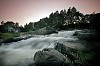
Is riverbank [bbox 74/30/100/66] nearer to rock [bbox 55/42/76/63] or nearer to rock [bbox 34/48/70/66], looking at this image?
rock [bbox 55/42/76/63]

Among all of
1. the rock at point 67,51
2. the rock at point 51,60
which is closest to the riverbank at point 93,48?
the rock at point 67,51

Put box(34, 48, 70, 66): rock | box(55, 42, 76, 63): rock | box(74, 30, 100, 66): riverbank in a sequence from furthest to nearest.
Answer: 1. box(55, 42, 76, 63): rock
2. box(74, 30, 100, 66): riverbank
3. box(34, 48, 70, 66): rock

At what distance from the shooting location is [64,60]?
22.4 ft

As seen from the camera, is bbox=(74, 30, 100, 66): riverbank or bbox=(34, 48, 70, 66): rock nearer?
bbox=(34, 48, 70, 66): rock

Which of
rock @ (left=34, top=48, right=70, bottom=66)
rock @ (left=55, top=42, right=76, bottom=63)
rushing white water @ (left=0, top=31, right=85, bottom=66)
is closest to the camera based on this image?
rock @ (left=34, top=48, right=70, bottom=66)

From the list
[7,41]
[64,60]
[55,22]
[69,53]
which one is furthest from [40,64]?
[55,22]

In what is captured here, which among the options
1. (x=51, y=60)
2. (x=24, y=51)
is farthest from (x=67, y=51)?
(x=24, y=51)

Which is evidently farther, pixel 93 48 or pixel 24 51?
pixel 24 51

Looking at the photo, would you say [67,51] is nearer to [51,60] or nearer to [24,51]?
[51,60]

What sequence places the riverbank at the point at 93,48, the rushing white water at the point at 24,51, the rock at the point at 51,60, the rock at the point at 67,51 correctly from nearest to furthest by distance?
the rock at the point at 51,60 → the riverbank at the point at 93,48 → the rock at the point at 67,51 → the rushing white water at the point at 24,51

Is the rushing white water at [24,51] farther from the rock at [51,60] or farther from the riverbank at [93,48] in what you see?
the rock at [51,60]

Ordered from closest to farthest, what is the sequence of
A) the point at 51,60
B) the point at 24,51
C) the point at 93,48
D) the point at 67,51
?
the point at 51,60, the point at 67,51, the point at 93,48, the point at 24,51

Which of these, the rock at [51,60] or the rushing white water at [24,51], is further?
the rushing white water at [24,51]

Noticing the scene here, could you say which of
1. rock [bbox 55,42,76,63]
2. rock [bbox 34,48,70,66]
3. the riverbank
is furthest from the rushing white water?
rock [bbox 34,48,70,66]
